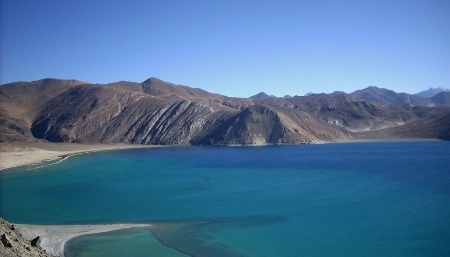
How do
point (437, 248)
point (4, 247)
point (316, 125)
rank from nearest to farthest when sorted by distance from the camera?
point (4, 247) → point (437, 248) → point (316, 125)

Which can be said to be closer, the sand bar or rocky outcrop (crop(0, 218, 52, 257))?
rocky outcrop (crop(0, 218, 52, 257))

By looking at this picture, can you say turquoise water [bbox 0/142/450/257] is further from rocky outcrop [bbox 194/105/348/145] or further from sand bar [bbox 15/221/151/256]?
rocky outcrop [bbox 194/105/348/145]

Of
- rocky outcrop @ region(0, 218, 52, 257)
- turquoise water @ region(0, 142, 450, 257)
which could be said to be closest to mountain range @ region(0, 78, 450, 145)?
turquoise water @ region(0, 142, 450, 257)

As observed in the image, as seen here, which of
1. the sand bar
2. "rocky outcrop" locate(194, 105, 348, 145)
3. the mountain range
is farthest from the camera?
the mountain range

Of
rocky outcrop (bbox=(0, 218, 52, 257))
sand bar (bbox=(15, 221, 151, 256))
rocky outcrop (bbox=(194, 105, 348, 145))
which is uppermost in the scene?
rocky outcrop (bbox=(194, 105, 348, 145))

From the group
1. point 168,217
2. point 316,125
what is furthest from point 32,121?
point 168,217

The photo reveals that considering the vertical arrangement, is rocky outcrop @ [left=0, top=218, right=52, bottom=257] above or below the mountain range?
below

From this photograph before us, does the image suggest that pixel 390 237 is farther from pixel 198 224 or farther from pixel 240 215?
pixel 198 224

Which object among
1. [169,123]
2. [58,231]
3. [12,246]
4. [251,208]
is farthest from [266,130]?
[12,246]
